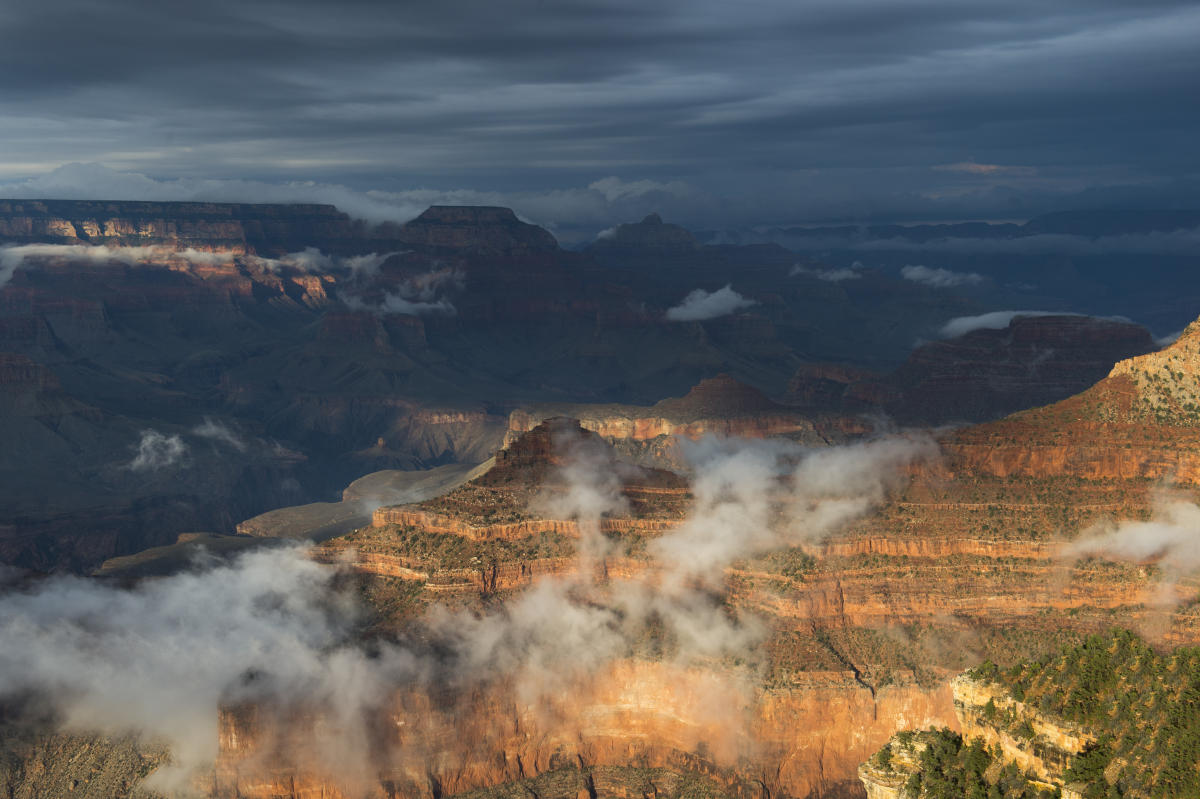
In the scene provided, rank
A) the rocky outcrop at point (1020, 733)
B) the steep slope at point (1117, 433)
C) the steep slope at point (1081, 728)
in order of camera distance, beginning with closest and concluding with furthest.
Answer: the steep slope at point (1081, 728) → the rocky outcrop at point (1020, 733) → the steep slope at point (1117, 433)

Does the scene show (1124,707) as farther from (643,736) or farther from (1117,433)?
(1117,433)

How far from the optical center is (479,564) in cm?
9488

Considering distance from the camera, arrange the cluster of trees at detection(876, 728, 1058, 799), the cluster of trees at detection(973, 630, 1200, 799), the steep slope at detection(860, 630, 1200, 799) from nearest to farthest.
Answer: the cluster of trees at detection(973, 630, 1200, 799) < the steep slope at detection(860, 630, 1200, 799) < the cluster of trees at detection(876, 728, 1058, 799)

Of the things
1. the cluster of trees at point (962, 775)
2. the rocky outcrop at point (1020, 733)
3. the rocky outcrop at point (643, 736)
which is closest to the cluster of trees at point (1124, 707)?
the rocky outcrop at point (1020, 733)

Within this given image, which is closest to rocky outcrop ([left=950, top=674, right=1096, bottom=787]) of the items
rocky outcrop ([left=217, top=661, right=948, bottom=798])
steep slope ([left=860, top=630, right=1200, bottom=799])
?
steep slope ([left=860, top=630, right=1200, bottom=799])

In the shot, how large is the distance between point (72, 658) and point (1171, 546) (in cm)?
7630

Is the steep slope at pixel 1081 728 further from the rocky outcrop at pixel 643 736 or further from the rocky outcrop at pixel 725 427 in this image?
the rocky outcrop at pixel 725 427

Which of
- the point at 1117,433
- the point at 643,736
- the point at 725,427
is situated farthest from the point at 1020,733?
the point at 725,427

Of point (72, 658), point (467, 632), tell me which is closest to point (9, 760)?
point (72, 658)

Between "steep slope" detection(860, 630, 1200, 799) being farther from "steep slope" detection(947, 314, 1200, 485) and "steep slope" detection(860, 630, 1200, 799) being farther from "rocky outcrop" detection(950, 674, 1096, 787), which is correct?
"steep slope" detection(947, 314, 1200, 485)

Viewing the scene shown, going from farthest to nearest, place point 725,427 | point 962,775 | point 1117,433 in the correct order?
point 725,427 < point 1117,433 < point 962,775

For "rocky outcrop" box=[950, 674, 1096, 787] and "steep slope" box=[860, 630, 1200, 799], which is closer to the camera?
"steep slope" box=[860, 630, 1200, 799]

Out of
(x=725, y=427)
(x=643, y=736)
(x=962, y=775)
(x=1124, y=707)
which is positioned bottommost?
(x=643, y=736)

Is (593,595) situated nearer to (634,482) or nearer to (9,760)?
(634,482)
